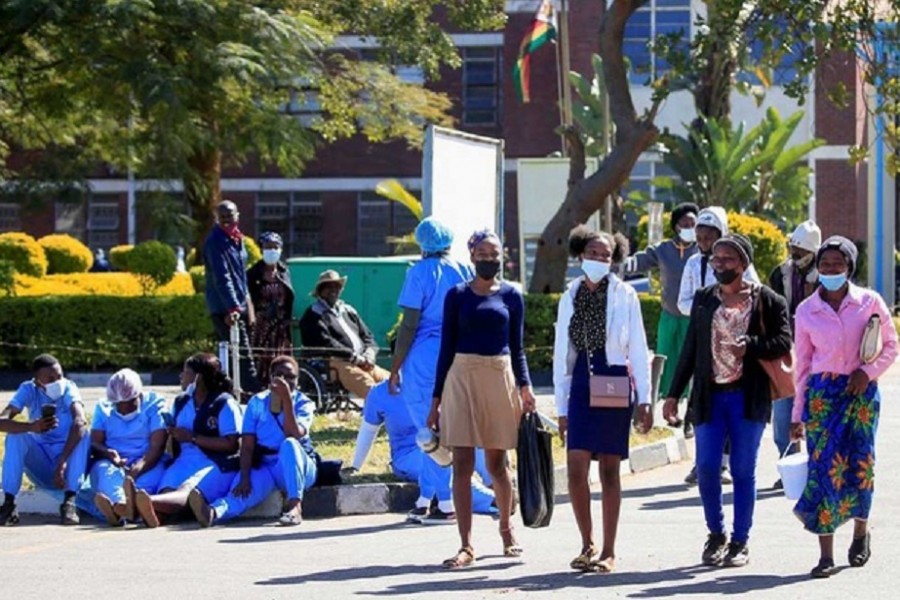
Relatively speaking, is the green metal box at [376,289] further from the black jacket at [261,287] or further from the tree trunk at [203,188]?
the tree trunk at [203,188]

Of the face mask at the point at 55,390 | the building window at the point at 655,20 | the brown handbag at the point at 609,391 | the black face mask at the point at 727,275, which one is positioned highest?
the building window at the point at 655,20

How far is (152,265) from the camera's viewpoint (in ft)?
96.4

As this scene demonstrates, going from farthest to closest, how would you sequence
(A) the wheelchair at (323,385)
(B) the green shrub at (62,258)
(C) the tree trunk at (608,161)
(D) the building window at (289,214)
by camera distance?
1. (D) the building window at (289,214)
2. (B) the green shrub at (62,258)
3. (C) the tree trunk at (608,161)
4. (A) the wheelchair at (323,385)

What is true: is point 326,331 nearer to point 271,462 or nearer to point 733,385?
point 271,462

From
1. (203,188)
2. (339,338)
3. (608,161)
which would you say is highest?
(608,161)

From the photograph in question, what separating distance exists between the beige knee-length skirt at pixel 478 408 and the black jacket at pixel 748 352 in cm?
94

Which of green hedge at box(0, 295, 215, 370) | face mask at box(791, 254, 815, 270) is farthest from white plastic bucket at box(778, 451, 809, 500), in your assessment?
green hedge at box(0, 295, 215, 370)

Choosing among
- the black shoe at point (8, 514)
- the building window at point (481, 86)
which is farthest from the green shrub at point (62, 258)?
the black shoe at point (8, 514)

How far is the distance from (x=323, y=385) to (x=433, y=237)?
7.93 metres

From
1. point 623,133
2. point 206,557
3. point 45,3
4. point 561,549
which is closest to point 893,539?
point 561,549

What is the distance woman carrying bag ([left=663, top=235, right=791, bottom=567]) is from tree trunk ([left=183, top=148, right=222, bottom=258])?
22935mm

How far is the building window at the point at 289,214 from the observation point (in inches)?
2067

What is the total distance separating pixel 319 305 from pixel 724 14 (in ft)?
16.7

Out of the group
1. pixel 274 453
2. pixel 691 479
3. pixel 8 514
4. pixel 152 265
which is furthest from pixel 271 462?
pixel 152 265
